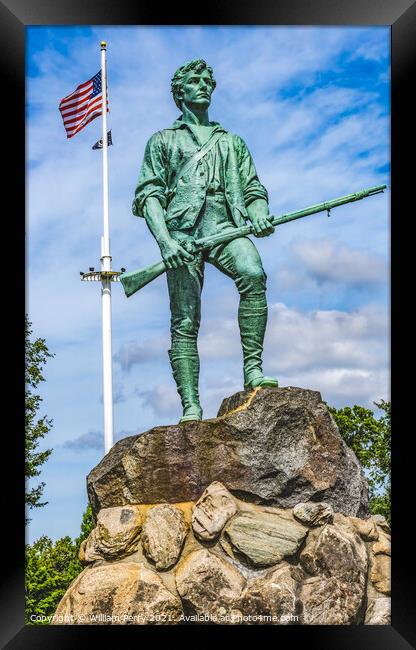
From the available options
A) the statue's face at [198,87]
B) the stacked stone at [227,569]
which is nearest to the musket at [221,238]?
the statue's face at [198,87]

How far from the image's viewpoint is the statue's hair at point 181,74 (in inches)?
446

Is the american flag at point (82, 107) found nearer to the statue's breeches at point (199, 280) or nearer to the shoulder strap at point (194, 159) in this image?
the shoulder strap at point (194, 159)

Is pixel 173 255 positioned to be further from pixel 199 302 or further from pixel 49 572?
pixel 49 572

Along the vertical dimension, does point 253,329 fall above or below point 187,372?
above

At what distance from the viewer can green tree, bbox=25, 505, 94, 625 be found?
Result: 17.2 metres

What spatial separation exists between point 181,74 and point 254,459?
433 cm

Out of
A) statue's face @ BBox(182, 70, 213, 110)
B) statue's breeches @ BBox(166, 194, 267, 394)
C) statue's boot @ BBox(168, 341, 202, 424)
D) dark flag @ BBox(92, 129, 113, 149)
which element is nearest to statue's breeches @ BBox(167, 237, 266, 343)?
statue's breeches @ BBox(166, 194, 267, 394)

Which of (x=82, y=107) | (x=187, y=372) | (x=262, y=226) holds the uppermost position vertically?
(x=82, y=107)

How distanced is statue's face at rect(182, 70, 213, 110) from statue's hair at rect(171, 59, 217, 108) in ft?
0.15

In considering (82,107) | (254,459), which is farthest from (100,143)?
(254,459)

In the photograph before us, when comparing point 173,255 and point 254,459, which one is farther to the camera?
point 173,255

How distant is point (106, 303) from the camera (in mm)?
13648

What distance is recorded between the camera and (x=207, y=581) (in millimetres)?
9594
